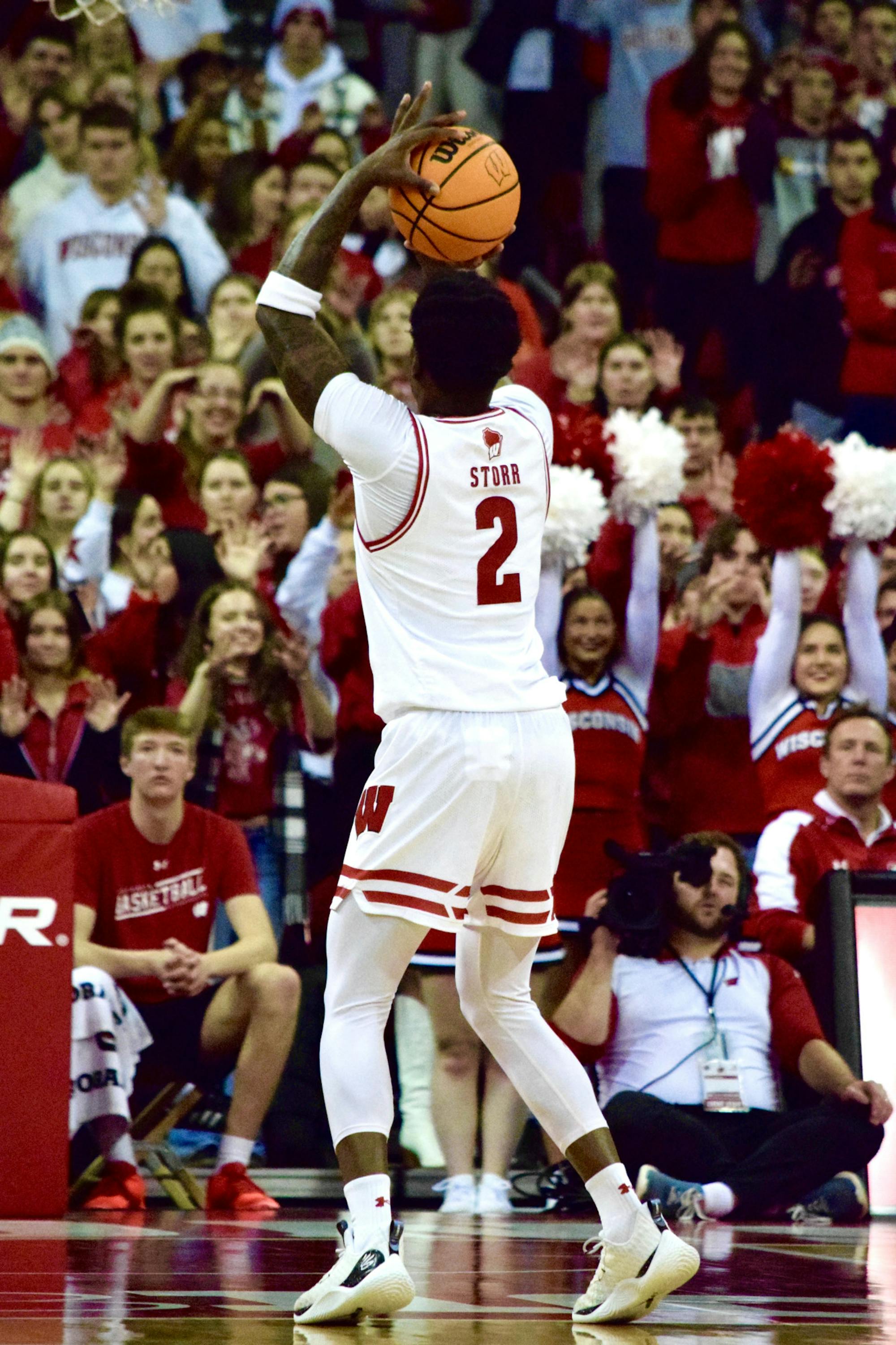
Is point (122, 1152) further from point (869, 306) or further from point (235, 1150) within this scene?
point (869, 306)

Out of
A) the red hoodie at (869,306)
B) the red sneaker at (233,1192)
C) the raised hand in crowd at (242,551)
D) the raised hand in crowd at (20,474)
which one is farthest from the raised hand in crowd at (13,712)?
the red hoodie at (869,306)

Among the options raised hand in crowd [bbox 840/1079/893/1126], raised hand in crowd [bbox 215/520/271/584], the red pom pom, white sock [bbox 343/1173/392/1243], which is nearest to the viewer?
white sock [bbox 343/1173/392/1243]

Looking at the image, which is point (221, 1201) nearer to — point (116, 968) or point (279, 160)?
point (116, 968)

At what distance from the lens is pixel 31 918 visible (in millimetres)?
7387

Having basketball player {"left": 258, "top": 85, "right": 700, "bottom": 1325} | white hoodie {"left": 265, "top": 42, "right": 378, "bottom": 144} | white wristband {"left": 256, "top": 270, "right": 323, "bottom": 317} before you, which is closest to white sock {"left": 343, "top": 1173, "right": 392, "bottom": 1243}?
basketball player {"left": 258, "top": 85, "right": 700, "bottom": 1325}

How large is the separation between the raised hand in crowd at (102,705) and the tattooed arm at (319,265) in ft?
14.2

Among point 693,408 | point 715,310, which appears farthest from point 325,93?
point 693,408

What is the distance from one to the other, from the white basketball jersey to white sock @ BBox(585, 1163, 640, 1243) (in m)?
1.05

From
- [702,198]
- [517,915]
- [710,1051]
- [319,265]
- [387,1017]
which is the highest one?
[702,198]

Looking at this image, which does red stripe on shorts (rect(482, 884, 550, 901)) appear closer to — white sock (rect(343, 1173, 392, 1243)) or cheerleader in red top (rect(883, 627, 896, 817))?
white sock (rect(343, 1173, 392, 1243))

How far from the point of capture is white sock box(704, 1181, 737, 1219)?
25.5 ft

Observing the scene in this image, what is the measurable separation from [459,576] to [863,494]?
15.5 ft

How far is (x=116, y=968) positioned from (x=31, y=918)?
848 mm

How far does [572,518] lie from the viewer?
8.69 meters
